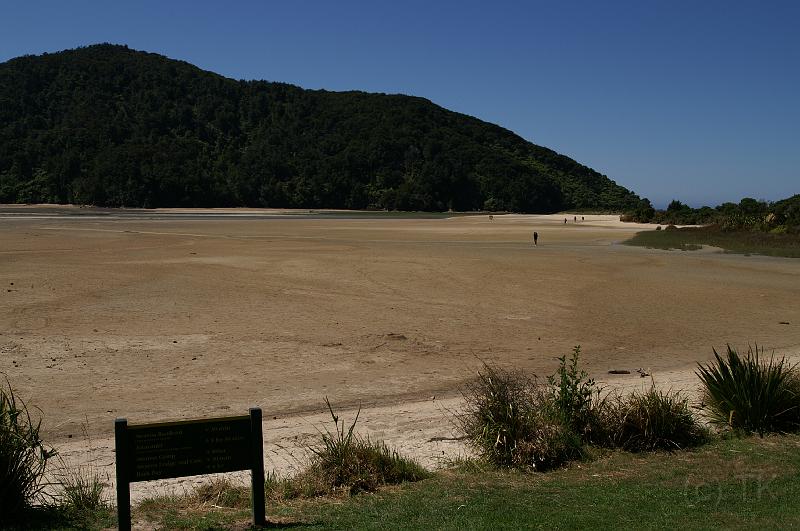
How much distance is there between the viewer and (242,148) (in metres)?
162

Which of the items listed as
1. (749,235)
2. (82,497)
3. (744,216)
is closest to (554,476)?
(82,497)

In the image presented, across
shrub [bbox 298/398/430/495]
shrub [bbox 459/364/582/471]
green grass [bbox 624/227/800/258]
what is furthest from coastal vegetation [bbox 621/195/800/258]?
shrub [bbox 298/398/430/495]

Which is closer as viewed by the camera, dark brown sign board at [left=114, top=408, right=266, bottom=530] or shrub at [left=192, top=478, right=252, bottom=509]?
dark brown sign board at [left=114, top=408, right=266, bottom=530]

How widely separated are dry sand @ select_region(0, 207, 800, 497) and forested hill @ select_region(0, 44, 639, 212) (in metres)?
102

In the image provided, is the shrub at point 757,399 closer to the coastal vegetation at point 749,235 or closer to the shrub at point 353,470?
the shrub at point 353,470

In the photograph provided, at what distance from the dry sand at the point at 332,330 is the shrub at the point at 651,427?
1.66 metres

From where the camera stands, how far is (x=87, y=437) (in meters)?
8.50

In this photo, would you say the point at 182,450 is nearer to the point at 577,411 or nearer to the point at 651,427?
the point at 577,411

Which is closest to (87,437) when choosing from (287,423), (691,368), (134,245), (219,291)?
(287,423)

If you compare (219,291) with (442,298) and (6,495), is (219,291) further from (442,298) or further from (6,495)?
(6,495)

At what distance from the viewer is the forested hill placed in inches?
5054

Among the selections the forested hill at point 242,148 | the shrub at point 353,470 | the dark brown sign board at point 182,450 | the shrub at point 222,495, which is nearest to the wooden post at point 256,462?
the dark brown sign board at point 182,450

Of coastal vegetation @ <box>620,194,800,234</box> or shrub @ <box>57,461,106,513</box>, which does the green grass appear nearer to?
coastal vegetation @ <box>620,194,800,234</box>

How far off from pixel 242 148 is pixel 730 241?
438ft
